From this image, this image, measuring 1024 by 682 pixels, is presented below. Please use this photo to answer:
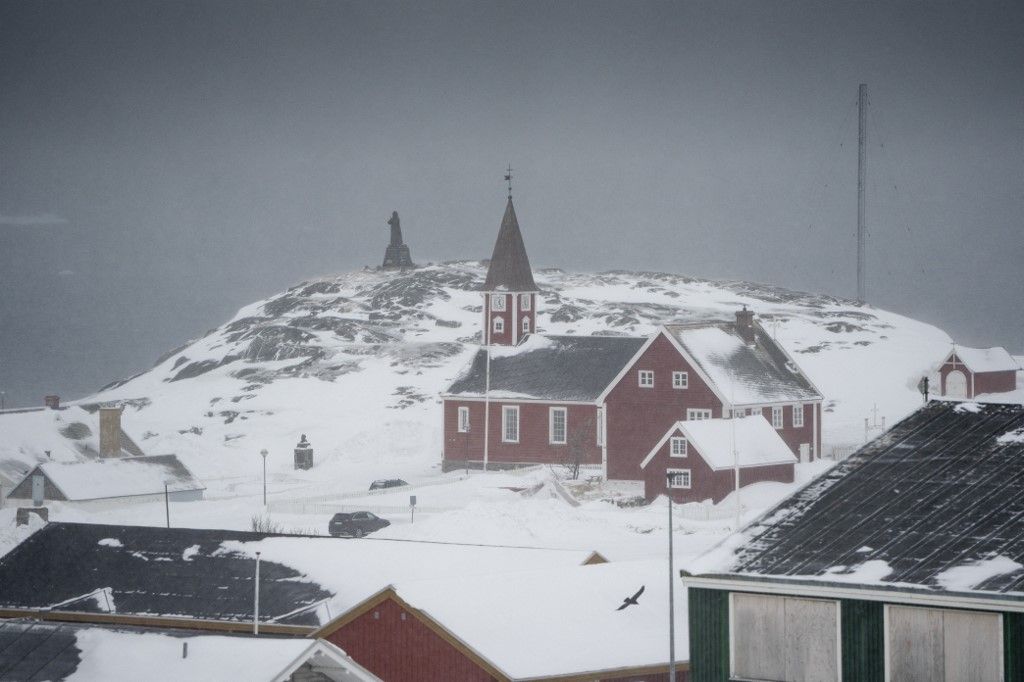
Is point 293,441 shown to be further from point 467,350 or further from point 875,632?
point 875,632

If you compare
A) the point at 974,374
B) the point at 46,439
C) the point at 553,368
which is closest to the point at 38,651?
the point at 46,439

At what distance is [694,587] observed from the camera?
57.4 ft

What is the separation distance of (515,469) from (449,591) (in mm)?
39452

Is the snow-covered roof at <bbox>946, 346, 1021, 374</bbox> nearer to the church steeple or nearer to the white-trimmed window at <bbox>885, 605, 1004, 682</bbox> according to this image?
the church steeple

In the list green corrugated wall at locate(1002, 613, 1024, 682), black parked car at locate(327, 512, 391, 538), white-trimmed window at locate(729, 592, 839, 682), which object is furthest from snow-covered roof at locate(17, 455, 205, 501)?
green corrugated wall at locate(1002, 613, 1024, 682)

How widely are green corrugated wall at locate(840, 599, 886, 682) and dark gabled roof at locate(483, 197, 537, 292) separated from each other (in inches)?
2246

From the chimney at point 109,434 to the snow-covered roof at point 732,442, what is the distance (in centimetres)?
2434

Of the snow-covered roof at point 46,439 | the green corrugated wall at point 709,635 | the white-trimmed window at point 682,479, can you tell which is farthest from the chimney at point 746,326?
the green corrugated wall at point 709,635

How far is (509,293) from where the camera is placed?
7331 cm

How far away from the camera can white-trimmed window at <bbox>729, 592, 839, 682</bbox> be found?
16.7 metres

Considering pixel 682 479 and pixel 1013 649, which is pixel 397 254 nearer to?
pixel 682 479

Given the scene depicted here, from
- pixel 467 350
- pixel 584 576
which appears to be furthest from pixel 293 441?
pixel 584 576

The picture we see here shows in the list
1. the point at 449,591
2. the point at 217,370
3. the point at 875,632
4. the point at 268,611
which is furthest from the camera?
the point at 217,370

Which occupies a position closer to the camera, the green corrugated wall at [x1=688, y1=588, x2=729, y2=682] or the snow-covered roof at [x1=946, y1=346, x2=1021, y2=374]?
the green corrugated wall at [x1=688, y1=588, x2=729, y2=682]
